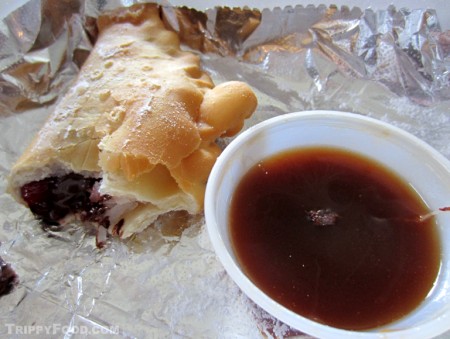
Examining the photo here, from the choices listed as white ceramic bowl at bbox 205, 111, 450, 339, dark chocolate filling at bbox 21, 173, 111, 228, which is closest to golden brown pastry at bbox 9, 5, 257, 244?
dark chocolate filling at bbox 21, 173, 111, 228

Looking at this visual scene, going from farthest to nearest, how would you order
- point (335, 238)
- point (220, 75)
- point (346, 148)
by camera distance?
point (220, 75) → point (346, 148) → point (335, 238)

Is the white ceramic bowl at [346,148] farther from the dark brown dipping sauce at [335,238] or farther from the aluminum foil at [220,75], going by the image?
the aluminum foil at [220,75]

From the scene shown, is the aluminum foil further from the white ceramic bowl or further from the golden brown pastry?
the white ceramic bowl

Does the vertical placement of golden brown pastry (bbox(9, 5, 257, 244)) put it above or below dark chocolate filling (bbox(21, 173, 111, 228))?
above

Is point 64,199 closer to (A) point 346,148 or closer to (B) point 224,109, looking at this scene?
(B) point 224,109

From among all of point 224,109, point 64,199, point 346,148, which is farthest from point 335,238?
point 64,199

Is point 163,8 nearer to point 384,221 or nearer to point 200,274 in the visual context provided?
point 200,274
